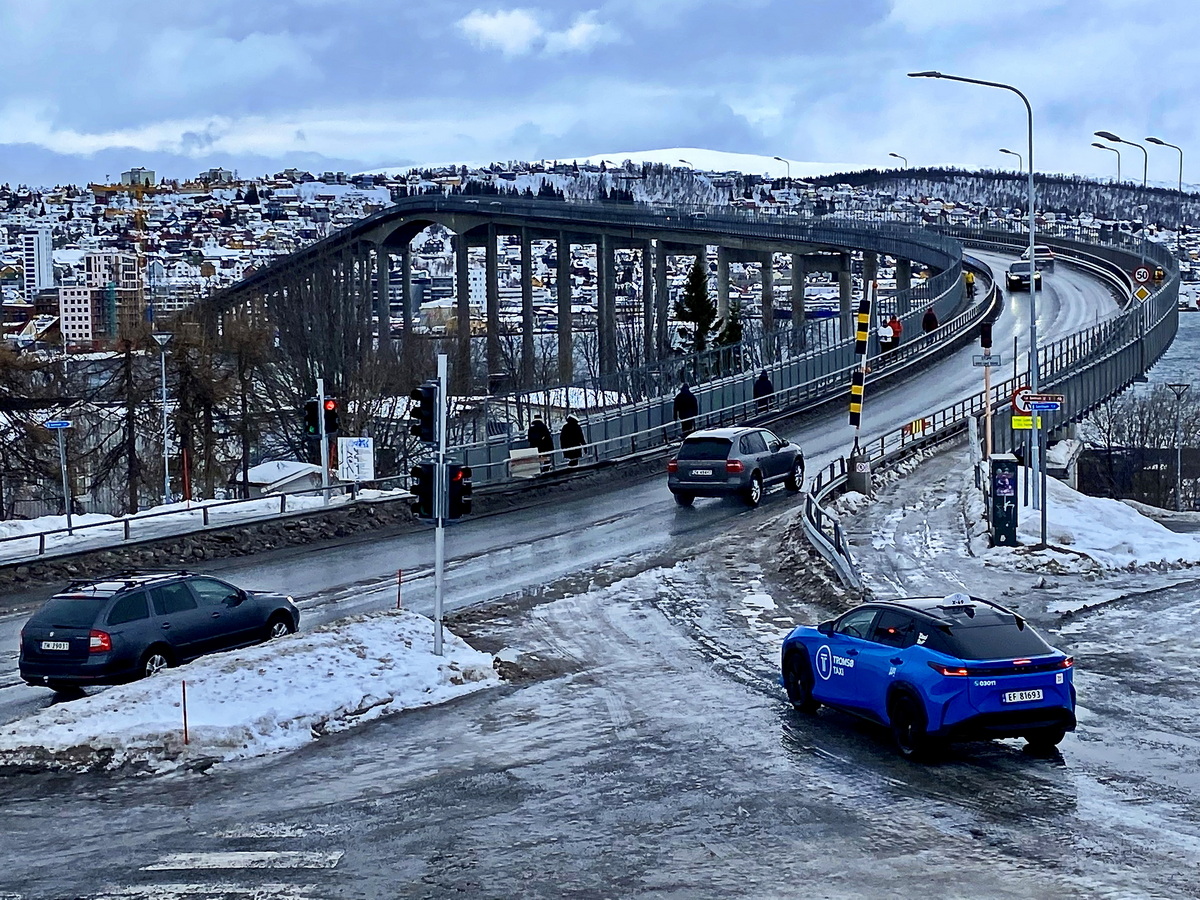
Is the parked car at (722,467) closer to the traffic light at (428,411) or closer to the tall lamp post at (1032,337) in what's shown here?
the tall lamp post at (1032,337)

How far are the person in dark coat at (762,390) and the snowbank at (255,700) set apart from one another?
89.9ft

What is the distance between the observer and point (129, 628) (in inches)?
746

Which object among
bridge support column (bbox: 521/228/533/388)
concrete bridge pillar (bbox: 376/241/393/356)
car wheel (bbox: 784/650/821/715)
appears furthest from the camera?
concrete bridge pillar (bbox: 376/241/393/356)

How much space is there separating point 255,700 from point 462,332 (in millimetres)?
93492

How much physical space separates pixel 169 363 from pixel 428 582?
119 ft

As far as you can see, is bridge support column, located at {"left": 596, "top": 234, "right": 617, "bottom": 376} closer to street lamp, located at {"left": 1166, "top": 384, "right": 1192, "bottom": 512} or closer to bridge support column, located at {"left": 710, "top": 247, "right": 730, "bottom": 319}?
bridge support column, located at {"left": 710, "top": 247, "right": 730, "bottom": 319}

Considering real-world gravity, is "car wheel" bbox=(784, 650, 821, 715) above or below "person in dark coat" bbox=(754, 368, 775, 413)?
below

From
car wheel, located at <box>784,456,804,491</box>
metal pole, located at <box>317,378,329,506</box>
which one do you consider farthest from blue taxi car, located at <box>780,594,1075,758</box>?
car wheel, located at <box>784,456,804,491</box>

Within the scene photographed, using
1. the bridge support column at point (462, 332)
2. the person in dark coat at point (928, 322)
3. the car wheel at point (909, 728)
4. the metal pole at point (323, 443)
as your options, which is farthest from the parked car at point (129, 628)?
the bridge support column at point (462, 332)

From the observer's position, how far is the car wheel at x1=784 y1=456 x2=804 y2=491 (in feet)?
119

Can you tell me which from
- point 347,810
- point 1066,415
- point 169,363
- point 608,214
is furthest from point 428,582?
point 608,214

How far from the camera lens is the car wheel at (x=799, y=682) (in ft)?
55.5

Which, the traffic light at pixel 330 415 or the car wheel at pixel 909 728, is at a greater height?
the traffic light at pixel 330 415

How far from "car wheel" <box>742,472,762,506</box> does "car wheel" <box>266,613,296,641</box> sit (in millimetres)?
14789
